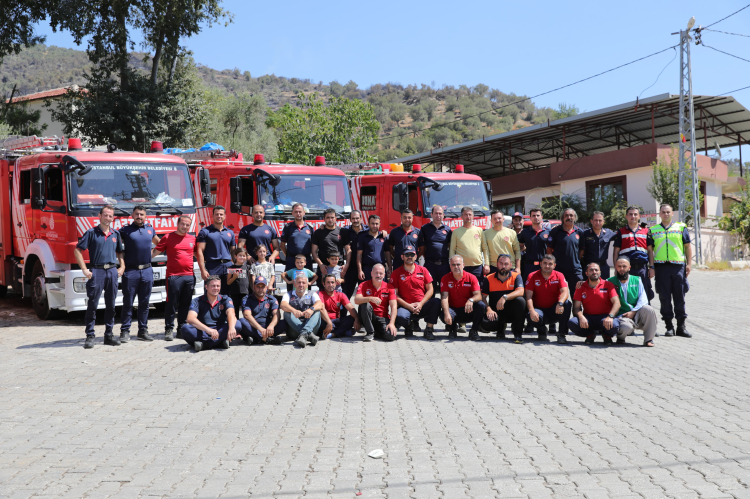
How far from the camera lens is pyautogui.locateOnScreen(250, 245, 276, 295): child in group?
10.2m

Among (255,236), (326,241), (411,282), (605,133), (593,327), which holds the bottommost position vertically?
(593,327)

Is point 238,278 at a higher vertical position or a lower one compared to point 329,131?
lower

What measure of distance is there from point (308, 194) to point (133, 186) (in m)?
3.47

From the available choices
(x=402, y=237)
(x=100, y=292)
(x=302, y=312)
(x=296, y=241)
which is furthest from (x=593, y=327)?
(x=100, y=292)

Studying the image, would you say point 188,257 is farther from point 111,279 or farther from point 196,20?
point 196,20

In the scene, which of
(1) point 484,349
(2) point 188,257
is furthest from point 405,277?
(2) point 188,257

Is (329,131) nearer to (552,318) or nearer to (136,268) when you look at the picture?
(136,268)

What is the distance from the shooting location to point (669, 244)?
990 cm

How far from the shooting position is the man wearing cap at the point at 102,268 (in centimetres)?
922

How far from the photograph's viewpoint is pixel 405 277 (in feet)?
33.3

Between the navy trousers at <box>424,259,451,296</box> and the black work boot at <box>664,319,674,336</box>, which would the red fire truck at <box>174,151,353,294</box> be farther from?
the black work boot at <box>664,319,674,336</box>

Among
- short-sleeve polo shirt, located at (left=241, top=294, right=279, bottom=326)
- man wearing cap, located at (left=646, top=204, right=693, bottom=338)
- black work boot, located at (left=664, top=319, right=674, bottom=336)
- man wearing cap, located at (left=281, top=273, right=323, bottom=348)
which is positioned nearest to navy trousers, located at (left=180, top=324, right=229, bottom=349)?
short-sleeve polo shirt, located at (left=241, top=294, right=279, bottom=326)

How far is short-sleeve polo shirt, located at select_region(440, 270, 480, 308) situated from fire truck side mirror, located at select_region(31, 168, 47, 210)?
673 cm

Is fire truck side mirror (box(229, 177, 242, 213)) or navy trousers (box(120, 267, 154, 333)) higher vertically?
fire truck side mirror (box(229, 177, 242, 213))
